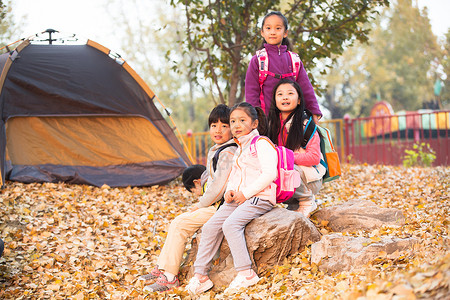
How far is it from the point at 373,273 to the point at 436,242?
0.71 meters

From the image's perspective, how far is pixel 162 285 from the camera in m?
3.38

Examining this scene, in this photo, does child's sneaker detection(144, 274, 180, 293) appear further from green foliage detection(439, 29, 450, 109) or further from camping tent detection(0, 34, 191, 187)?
green foliage detection(439, 29, 450, 109)

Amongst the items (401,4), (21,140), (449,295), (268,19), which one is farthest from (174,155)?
(401,4)

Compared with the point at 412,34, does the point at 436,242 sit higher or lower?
lower

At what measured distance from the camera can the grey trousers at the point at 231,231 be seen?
3125mm

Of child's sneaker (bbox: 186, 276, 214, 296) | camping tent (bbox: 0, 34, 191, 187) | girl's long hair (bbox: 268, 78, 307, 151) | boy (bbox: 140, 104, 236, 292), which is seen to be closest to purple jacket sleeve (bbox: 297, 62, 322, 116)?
girl's long hair (bbox: 268, 78, 307, 151)

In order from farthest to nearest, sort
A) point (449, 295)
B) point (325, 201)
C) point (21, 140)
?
point (21, 140)
point (325, 201)
point (449, 295)

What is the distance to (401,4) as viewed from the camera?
24.7 m

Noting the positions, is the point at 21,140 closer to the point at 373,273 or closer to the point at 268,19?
the point at 268,19

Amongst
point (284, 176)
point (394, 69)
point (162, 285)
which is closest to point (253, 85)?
point (284, 176)

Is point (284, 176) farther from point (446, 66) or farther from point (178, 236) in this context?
point (446, 66)

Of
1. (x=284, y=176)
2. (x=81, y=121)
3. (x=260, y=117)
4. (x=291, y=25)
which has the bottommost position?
(x=284, y=176)

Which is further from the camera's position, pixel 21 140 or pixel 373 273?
pixel 21 140

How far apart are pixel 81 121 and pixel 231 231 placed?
4427 millimetres
